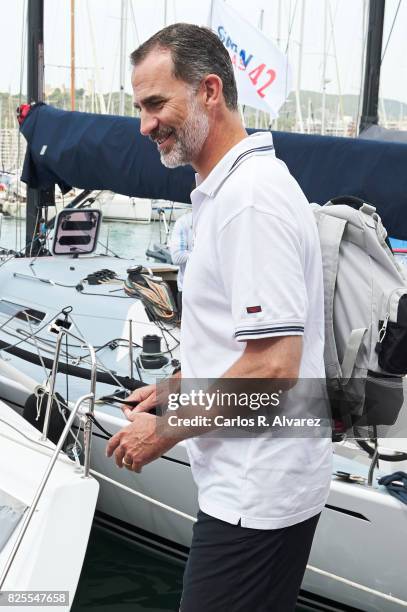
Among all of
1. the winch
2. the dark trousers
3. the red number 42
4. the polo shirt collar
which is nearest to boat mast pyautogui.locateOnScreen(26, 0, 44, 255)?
the red number 42

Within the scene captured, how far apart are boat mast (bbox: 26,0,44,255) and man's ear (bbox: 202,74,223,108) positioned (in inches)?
225

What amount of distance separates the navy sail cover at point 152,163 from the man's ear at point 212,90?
8.75 ft

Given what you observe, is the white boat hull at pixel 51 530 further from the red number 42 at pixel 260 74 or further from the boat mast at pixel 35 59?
the boat mast at pixel 35 59

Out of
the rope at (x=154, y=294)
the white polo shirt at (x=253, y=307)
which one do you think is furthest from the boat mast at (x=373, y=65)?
the white polo shirt at (x=253, y=307)

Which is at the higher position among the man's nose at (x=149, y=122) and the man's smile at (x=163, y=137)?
the man's nose at (x=149, y=122)

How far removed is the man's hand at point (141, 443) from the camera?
1570mm

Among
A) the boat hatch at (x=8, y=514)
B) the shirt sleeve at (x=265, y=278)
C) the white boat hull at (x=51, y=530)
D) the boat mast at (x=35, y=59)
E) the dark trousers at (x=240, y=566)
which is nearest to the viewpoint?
the shirt sleeve at (x=265, y=278)

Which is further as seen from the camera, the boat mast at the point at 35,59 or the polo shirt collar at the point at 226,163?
the boat mast at the point at 35,59

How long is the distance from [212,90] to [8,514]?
6.21 ft

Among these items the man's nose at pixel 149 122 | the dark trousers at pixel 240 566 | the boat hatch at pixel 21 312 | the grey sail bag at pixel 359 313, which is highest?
the man's nose at pixel 149 122

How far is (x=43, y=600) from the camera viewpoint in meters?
2.69

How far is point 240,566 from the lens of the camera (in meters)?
1.55

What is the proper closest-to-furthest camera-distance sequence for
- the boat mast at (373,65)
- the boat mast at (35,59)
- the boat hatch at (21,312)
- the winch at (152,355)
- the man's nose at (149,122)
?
the man's nose at (149,122)
the winch at (152,355)
the boat hatch at (21,312)
the boat mast at (373,65)
the boat mast at (35,59)

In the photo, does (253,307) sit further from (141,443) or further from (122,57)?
(122,57)
